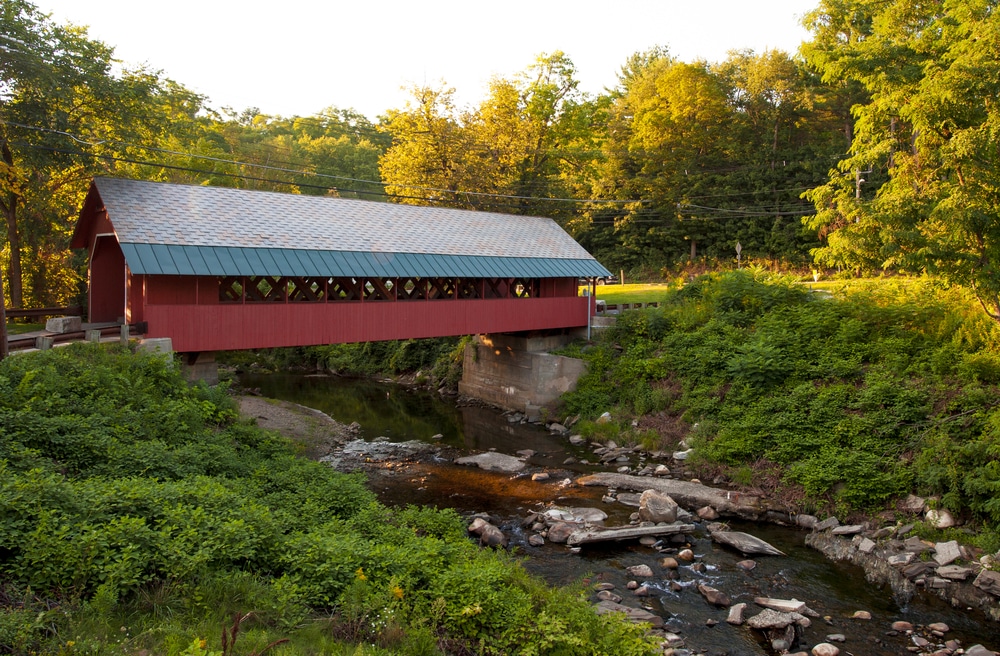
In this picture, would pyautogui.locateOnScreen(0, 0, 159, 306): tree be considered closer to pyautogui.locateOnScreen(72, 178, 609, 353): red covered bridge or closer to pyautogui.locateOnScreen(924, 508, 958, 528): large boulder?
pyautogui.locateOnScreen(72, 178, 609, 353): red covered bridge

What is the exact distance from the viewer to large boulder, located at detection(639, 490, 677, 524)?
12.0 meters

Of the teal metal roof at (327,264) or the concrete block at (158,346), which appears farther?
the teal metal roof at (327,264)

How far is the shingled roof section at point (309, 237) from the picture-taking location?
14641 millimetres

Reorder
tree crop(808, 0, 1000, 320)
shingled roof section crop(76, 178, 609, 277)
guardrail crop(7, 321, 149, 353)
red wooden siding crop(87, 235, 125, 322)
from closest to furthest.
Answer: tree crop(808, 0, 1000, 320)
guardrail crop(7, 321, 149, 353)
shingled roof section crop(76, 178, 609, 277)
red wooden siding crop(87, 235, 125, 322)

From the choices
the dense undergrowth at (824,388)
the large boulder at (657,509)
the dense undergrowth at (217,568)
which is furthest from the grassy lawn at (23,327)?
the large boulder at (657,509)

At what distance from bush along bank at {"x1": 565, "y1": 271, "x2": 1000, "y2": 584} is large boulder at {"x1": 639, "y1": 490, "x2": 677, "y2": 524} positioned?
2458 millimetres

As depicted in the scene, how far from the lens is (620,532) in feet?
37.6

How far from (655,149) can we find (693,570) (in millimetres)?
34527

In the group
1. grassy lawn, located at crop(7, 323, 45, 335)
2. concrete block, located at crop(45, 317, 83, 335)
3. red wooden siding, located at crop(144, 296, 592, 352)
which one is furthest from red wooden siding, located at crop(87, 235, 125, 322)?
red wooden siding, located at crop(144, 296, 592, 352)

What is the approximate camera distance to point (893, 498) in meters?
12.1

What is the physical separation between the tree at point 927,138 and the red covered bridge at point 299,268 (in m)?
9.56

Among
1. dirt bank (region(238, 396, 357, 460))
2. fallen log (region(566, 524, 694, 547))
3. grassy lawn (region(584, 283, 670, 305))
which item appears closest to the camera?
fallen log (region(566, 524, 694, 547))

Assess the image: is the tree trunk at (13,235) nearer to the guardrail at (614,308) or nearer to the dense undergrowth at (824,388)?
the dense undergrowth at (824,388)

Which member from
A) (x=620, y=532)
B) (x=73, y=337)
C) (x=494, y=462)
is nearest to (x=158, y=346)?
(x=73, y=337)
